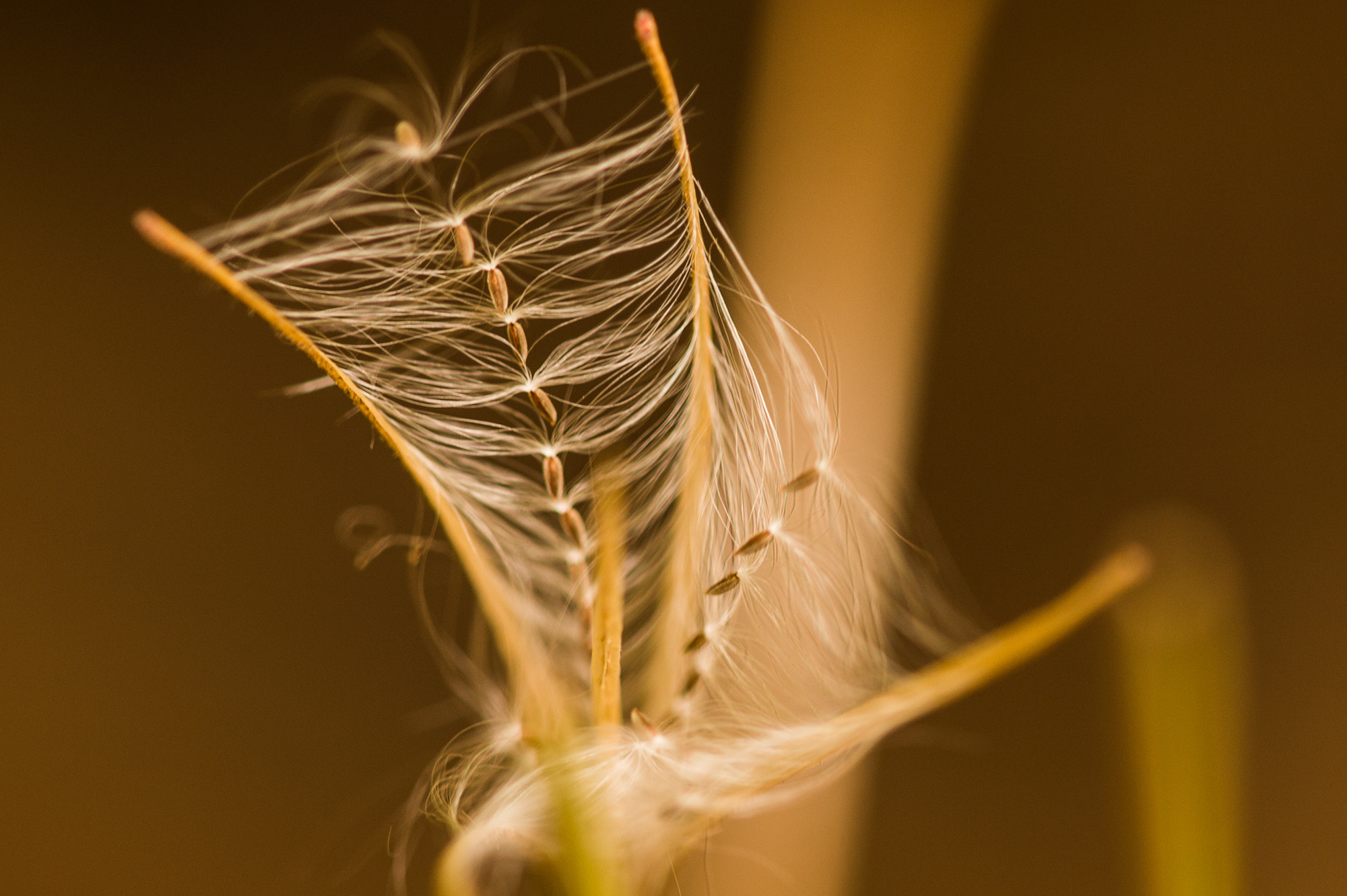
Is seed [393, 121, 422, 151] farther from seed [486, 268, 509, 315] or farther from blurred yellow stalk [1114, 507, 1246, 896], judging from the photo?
blurred yellow stalk [1114, 507, 1246, 896]

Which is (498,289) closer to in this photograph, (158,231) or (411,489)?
(158,231)

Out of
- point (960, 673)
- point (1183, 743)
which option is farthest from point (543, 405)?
point (1183, 743)

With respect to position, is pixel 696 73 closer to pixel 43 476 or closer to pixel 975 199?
pixel 975 199

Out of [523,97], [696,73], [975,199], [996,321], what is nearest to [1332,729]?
[996,321]

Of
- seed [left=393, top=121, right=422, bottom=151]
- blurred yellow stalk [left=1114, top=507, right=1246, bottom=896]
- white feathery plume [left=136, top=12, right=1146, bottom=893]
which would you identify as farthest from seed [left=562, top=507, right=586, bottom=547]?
blurred yellow stalk [left=1114, top=507, right=1246, bottom=896]

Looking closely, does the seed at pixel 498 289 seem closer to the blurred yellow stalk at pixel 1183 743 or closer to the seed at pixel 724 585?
the seed at pixel 724 585

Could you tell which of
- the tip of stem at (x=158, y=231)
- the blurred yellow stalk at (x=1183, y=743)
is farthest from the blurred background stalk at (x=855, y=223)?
the tip of stem at (x=158, y=231)

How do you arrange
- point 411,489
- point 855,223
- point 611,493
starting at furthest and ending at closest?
point 411,489
point 855,223
point 611,493
